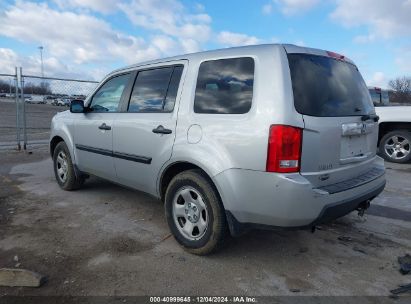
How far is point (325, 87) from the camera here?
129 inches

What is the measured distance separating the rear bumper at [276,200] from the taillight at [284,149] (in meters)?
0.07

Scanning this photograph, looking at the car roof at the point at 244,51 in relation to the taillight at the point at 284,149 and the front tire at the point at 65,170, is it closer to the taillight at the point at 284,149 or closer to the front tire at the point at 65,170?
the taillight at the point at 284,149

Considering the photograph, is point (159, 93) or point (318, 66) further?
point (159, 93)

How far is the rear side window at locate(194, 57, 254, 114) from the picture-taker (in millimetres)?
3189

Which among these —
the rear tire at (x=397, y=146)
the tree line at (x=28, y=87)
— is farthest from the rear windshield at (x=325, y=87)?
the tree line at (x=28, y=87)

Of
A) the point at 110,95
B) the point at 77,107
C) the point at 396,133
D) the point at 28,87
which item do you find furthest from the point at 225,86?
the point at 28,87

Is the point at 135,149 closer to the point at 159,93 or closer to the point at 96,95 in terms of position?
the point at 159,93

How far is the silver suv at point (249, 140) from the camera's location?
2951mm

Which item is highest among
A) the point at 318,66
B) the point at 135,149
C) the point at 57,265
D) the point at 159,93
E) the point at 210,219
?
the point at 318,66

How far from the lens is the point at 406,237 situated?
418cm

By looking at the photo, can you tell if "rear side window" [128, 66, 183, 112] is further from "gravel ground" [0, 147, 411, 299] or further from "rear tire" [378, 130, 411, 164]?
"rear tire" [378, 130, 411, 164]

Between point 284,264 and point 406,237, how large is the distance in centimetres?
164

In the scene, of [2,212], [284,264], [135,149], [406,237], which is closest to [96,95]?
[135,149]

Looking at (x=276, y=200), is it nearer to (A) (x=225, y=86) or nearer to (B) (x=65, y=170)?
(A) (x=225, y=86)
